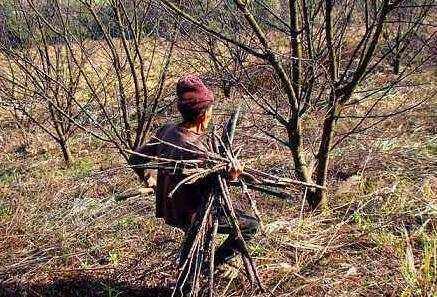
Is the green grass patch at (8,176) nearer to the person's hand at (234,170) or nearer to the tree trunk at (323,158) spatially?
the tree trunk at (323,158)

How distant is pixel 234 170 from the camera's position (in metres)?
2.83

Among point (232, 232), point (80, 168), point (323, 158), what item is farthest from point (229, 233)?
point (80, 168)

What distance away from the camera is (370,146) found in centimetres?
589

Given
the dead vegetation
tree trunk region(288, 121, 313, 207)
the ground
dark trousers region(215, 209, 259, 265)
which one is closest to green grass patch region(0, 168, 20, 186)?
the dead vegetation

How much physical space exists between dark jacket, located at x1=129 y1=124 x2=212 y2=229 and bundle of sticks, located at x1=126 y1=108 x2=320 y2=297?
6cm

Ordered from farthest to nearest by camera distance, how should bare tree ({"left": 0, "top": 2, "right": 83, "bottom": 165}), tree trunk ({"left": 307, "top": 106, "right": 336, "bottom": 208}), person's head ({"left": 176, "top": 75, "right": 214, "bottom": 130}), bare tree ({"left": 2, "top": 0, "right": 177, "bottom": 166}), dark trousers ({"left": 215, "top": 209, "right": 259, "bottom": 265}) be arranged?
1. bare tree ({"left": 0, "top": 2, "right": 83, "bottom": 165})
2. bare tree ({"left": 2, "top": 0, "right": 177, "bottom": 166})
3. tree trunk ({"left": 307, "top": 106, "right": 336, "bottom": 208})
4. dark trousers ({"left": 215, "top": 209, "right": 259, "bottom": 265})
5. person's head ({"left": 176, "top": 75, "right": 214, "bottom": 130})

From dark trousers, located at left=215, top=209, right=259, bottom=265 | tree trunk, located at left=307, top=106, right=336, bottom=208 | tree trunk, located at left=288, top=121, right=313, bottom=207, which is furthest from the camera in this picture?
tree trunk, located at left=307, top=106, right=336, bottom=208

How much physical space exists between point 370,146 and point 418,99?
126 inches

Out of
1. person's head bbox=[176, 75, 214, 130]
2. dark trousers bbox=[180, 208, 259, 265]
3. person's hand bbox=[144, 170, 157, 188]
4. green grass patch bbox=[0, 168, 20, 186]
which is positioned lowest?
green grass patch bbox=[0, 168, 20, 186]

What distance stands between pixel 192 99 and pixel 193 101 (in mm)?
12

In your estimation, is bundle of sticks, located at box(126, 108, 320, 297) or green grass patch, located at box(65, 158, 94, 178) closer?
bundle of sticks, located at box(126, 108, 320, 297)

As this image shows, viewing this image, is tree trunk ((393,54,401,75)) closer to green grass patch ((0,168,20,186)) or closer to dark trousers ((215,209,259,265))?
green grass patch ((0,168,20,186))

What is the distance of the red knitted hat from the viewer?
2920 millimetres

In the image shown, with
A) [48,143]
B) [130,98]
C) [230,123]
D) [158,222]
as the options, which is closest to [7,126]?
[48,143]
